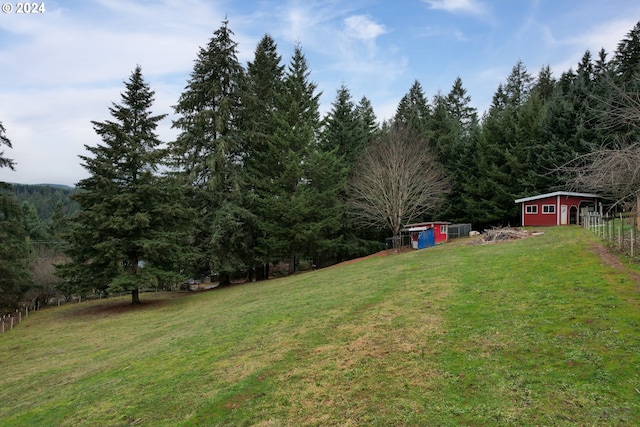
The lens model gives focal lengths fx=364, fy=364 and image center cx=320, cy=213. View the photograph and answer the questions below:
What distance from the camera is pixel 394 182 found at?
29.3m

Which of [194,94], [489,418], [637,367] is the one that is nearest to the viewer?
[489,418]

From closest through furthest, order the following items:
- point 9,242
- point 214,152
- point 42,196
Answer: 1. point 9,242
2. point 214,152
3. point 42,196

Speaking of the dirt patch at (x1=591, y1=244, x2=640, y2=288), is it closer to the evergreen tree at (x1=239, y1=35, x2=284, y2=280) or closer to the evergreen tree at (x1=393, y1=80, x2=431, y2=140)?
the evergreen tree at (x1=239, y1=35, x2=284, y2=280)

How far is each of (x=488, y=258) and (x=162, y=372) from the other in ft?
44.0

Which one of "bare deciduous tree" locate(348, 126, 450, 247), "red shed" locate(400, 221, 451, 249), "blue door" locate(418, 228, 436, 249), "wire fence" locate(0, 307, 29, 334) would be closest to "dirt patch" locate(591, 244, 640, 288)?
"blue door" locate(418, 228, 436, 249)

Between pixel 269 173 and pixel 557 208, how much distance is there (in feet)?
78.5

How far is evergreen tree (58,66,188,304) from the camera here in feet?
66.9

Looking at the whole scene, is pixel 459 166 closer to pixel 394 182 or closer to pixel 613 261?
pixel 394 182

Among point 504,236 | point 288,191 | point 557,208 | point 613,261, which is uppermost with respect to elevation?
point 288,191

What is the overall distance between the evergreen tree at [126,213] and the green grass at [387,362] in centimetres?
736

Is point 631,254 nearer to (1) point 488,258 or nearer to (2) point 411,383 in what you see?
(1) point 488,258

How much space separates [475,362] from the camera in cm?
648

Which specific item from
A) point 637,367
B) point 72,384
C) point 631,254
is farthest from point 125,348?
point 631,254

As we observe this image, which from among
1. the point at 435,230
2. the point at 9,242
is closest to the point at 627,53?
the point at 435,230
